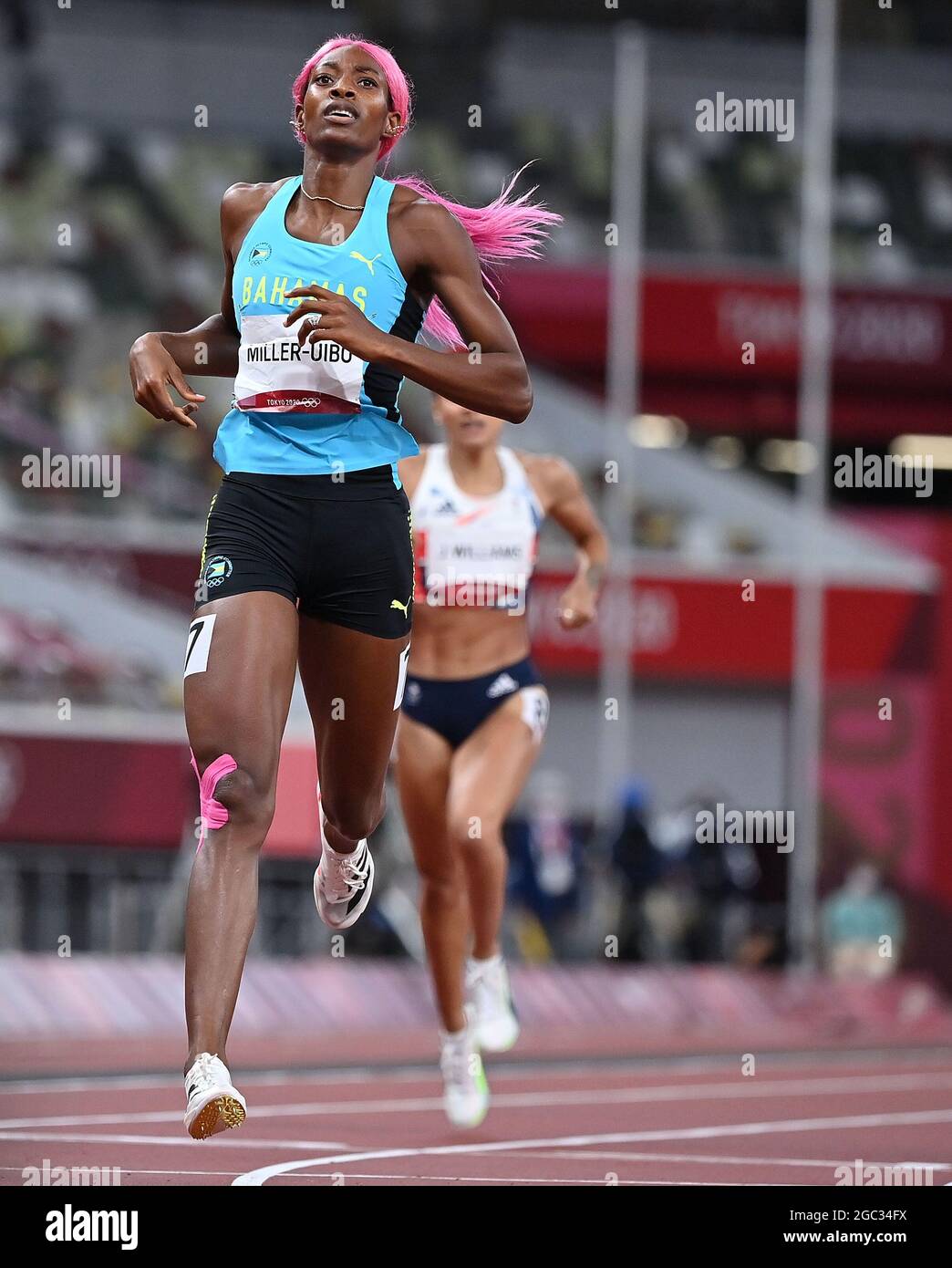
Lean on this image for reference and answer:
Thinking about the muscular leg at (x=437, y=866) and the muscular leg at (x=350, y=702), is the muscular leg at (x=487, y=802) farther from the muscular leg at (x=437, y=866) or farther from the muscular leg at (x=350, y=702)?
the muscular leg at (x=350, y=702)

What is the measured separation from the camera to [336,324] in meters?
5.71

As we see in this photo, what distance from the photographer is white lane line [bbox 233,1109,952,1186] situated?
702cm

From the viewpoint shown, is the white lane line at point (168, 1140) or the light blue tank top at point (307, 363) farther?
the white lane line at point (168, 1140)

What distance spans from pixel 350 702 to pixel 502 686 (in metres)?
3.38

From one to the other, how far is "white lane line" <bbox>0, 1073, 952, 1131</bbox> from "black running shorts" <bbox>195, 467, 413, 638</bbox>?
9.06 feet

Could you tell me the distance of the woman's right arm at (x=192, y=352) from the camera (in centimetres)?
606

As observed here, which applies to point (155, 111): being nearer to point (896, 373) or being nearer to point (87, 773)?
point (896, 373)
